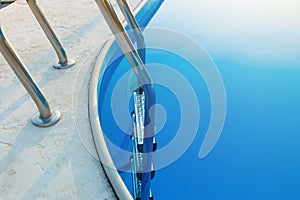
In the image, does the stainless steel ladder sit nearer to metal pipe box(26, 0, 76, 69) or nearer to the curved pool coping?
metal pipe box(26, 0, 76, 69)

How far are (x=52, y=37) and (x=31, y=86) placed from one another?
0.46 m

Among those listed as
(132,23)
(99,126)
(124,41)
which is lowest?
(99,126)

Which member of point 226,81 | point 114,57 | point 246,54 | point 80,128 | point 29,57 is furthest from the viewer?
point 246,54

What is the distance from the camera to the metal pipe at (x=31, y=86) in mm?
1148

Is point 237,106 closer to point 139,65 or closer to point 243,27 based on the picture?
point 243,27

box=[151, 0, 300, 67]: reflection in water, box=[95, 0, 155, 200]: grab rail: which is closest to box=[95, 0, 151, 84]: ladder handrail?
box=[95, 0, 155, 200]: grab rail

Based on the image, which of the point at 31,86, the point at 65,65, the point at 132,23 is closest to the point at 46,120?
the point at 31,86

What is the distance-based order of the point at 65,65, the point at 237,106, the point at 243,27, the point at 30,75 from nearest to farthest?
the point at 30,75, the point at 65,65, the point at 237,106, the point at 243,27

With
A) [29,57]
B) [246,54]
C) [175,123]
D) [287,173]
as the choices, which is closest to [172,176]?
[175,123]

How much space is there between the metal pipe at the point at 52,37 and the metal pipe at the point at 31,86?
0.41 meters

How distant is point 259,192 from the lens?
2.05 metres

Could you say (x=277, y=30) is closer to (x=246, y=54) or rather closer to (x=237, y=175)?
(x=246, y=54)

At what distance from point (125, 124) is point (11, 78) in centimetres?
73

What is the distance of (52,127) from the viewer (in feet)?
4.33
